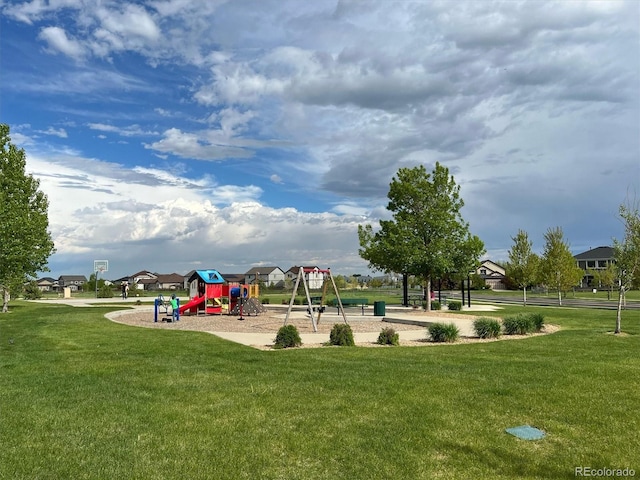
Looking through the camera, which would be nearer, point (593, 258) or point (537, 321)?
point (537, 321)

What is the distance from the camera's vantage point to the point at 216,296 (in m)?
27.8

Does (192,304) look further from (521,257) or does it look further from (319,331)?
(521,257)

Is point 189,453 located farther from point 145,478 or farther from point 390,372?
point 390,372

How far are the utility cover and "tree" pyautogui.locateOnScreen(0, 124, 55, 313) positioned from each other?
2557 centimetres

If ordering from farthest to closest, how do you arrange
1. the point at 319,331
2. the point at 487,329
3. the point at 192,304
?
1. the point at 192,304
2. the point at 319,331
3. the point at 487,329

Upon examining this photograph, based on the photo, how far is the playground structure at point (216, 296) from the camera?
26.4 meters

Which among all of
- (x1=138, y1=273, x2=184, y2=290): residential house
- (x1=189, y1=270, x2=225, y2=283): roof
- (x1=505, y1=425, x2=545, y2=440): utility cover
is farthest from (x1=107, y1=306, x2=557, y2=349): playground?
(x1=138, y1=273, x2=184, y2=290): residential house

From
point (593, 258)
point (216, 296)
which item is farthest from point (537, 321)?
point (593, 258)

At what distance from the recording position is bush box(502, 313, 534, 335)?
1603 centimetres

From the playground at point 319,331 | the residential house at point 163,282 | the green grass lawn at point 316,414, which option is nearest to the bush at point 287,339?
the playground at point 319,331

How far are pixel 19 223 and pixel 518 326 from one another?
25.1 m

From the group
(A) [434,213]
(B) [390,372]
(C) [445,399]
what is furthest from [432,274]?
(C) [445,399]

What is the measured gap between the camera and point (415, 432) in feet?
19.1

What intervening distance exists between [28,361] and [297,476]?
28.3 feet
